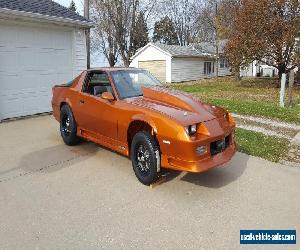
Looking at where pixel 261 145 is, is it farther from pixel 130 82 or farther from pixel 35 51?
pixel 35 51

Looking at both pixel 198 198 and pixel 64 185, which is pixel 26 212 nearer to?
pixel 64 185

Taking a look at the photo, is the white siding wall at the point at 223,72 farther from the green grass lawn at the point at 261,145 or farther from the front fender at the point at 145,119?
the front fender at the point at 145,119

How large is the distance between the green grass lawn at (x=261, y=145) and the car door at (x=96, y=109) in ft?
9.23

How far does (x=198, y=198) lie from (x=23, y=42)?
7.12 metres

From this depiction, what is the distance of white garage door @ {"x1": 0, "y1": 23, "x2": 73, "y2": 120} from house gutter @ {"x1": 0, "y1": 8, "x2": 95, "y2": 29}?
342mm

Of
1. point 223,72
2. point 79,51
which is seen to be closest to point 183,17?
point 223,72

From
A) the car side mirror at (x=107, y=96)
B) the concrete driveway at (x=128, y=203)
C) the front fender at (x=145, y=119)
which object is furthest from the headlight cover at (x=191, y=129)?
the car side mirror at (x=107, y=96)

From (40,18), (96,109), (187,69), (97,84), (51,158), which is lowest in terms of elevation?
(51,158)

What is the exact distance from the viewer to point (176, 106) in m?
4.95

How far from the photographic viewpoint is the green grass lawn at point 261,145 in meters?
6.42

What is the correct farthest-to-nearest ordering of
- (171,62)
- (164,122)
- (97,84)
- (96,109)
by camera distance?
(171,62), (97,84), (96,109), (164,122)

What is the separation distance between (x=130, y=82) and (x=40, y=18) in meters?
A: 4.86

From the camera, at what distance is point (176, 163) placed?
4.34 meters

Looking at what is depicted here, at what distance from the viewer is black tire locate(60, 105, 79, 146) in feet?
20.9
